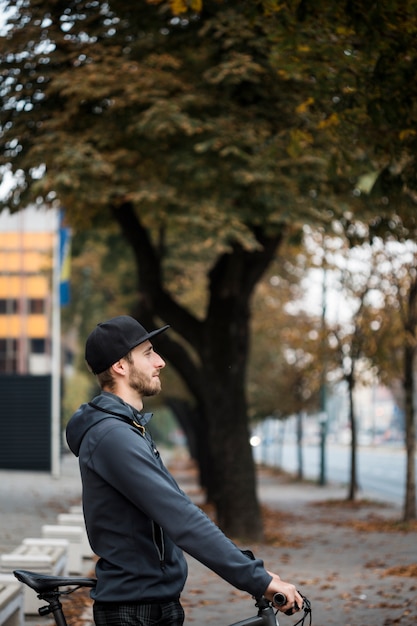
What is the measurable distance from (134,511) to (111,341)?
0.55 metres

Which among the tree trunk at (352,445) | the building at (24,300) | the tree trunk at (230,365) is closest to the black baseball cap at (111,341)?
the tree trunk at (230,365)

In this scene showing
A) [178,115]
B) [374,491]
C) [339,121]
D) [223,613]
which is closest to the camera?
[339,121]

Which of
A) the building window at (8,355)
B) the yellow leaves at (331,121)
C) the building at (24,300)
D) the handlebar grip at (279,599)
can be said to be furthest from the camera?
the building window at (8,355)

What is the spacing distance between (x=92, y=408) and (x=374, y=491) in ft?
104

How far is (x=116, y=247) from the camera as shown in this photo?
27.6 meters

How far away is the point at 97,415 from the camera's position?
12.2ft

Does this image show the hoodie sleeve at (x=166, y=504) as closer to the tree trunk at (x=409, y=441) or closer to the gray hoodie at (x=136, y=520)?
the gray hoodie at (x=136, y=520)

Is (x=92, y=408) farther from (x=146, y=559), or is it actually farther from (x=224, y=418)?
(x=224, y=418)

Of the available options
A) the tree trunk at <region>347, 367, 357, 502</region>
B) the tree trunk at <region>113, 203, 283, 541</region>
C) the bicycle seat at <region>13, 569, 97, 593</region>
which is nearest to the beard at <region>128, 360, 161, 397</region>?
the bicycle seat at <region>13, 569, 97, 593</region>

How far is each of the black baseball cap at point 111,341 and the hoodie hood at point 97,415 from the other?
0.11 metres

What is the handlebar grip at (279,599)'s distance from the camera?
338 centimetres

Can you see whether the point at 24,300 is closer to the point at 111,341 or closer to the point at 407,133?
the point at 407,133

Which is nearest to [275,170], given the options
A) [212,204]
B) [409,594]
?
[212,204]

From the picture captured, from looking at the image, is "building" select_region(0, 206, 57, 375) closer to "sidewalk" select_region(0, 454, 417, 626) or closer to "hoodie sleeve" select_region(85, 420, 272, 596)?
"sidewalk" select_region(0, 454, 417, 626)
